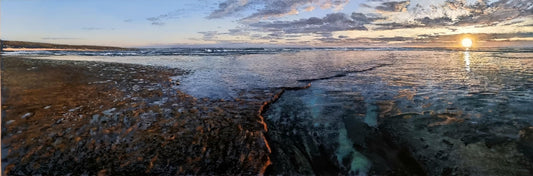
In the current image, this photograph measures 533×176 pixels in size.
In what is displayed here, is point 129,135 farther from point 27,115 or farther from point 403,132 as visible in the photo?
point 403,132

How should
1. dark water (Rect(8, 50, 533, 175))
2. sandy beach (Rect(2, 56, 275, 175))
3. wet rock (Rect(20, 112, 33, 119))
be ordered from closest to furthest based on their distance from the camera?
sandy beach (Rect(2, 56, 275, 175)) < dark water (Rect(8, 50, 533, 175)) < wet rock (Rect(20, 112, 33, 119))

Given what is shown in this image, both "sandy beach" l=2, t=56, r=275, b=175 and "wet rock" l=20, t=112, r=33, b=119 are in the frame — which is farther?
"wet rock" l=20, t=112, r=33, b=119

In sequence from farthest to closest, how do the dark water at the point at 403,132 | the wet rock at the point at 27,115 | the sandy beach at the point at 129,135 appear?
the wet rock at the point at 27,115
the dark water at the point at 403,132
the sandy beach at the point at 129,135

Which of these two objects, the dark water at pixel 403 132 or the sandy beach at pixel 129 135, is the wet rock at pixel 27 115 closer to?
the sandy beach at pixel 129 135

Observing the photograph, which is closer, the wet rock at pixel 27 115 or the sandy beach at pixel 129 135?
the sandy beach at pixel 129 135

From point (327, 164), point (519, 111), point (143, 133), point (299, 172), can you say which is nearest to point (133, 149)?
point (143, 133)

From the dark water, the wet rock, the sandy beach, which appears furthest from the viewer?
the wet rock

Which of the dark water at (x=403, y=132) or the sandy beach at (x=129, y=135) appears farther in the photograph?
the dark water at (x=403, y=132)

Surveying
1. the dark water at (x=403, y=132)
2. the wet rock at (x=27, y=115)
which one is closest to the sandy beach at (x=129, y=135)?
the wet rock at (x=27, y=115)

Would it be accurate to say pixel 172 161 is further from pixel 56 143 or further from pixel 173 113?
pixel 173 113

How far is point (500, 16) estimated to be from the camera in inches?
639

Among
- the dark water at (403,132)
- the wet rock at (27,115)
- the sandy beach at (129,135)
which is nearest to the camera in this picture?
the sandy beach at (129,135)

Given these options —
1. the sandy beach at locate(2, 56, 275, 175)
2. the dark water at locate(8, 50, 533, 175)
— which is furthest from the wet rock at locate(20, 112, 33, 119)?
the dark water at locate(8, 50, 533, 175)

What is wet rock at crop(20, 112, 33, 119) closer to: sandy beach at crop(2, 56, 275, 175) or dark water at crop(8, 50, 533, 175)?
sandy beach at crop(2, 56, 275, 175)
